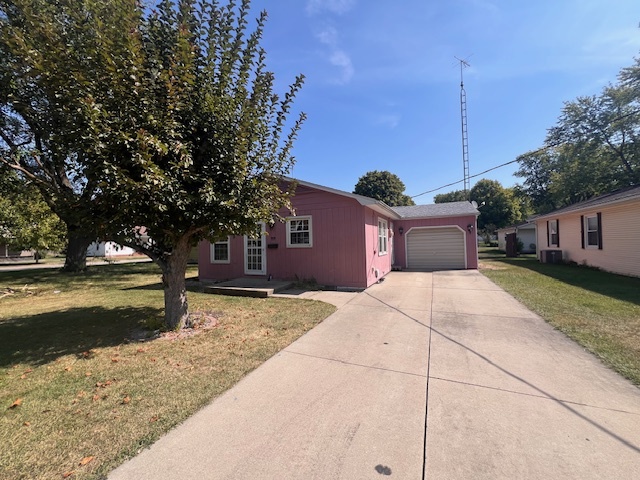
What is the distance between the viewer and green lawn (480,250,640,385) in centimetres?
397

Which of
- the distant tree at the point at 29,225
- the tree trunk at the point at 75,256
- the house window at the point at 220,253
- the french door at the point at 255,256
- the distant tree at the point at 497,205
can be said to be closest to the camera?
the french door at the point at 255,256

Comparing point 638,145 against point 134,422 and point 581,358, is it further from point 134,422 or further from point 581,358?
point 134,422

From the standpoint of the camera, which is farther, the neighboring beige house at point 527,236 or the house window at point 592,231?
the neighboring beige house at point 527,236

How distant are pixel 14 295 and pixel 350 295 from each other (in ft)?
36.5

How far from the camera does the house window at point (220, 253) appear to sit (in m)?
11.7

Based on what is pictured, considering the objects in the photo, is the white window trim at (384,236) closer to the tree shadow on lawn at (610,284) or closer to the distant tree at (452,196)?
the tree shadow on lawn at (610,284)

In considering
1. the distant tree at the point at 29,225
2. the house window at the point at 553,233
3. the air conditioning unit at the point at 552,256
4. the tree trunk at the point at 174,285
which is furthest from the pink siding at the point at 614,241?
the distant tree at the point at 29,225

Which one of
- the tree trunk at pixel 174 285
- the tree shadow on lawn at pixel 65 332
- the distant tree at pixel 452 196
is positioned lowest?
the tree shadow on lawn at pixel 65 332

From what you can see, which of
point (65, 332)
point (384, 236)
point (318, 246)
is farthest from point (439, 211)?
point (65, 332)

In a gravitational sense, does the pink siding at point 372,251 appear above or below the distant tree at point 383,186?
below

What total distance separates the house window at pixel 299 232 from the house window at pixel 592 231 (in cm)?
1261

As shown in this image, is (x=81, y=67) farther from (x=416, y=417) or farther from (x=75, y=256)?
(x=75, y=256)

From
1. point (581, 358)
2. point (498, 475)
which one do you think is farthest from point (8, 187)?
point (581, 358)

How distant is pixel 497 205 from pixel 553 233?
23252 millimetres
